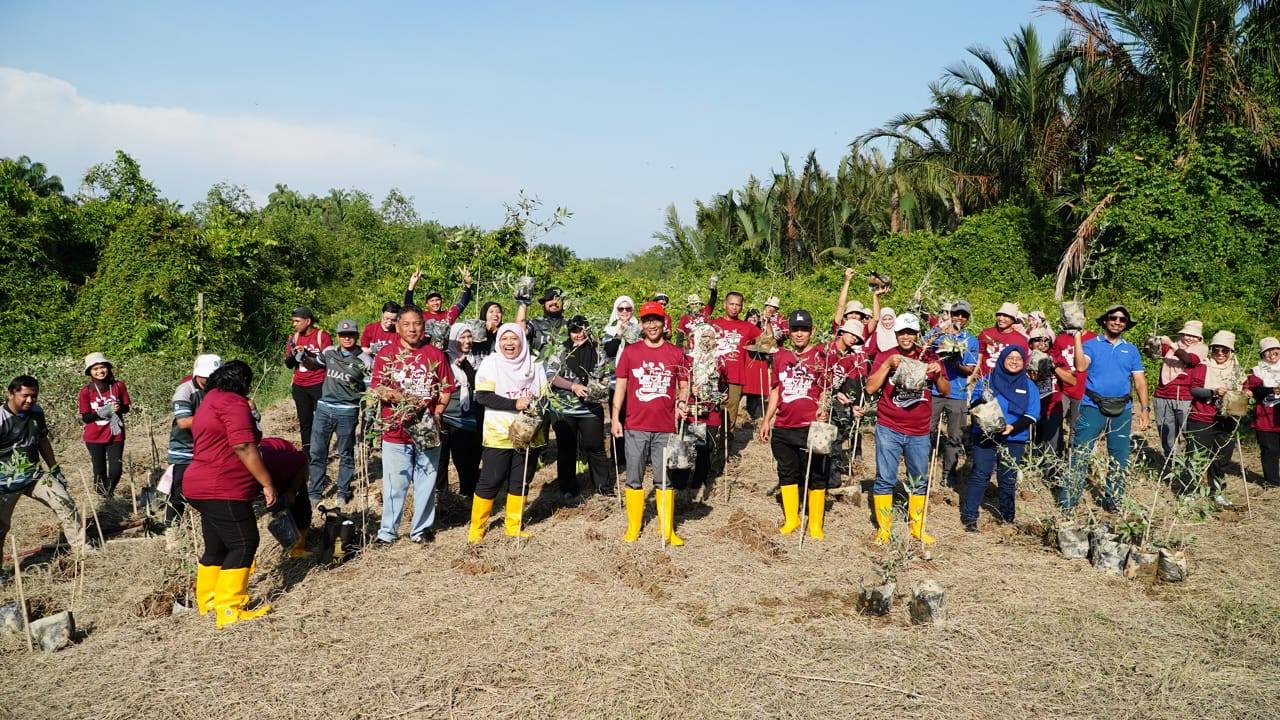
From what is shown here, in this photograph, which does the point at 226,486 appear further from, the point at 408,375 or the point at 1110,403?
the point at 1110,403

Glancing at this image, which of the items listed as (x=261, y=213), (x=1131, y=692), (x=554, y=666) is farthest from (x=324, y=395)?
(x=261, y=213)

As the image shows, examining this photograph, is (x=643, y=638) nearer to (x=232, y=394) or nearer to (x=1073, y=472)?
(x=232, y=394)

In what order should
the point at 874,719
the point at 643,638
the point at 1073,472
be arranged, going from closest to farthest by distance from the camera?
the point at 874,719
the point at 643,638
the point at 1073,472

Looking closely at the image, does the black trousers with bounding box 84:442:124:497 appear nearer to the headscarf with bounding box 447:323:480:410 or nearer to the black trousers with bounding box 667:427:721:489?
the headscarf with bounding box 447:323:480:410

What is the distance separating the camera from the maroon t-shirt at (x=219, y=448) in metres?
4.79

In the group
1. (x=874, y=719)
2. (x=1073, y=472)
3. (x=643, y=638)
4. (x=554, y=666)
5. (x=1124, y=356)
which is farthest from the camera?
(x=1124, y=356)

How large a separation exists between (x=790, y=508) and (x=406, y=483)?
10.5ft

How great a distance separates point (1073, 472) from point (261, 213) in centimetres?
2677

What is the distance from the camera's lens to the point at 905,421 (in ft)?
19.4

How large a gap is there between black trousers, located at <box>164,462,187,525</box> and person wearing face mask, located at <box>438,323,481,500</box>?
82.3 inches

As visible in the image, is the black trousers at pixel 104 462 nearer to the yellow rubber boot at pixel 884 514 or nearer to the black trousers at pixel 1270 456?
the yellow rubber boot at pixel 884 514

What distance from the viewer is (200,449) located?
484 cm

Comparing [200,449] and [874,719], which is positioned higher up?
[200,449]

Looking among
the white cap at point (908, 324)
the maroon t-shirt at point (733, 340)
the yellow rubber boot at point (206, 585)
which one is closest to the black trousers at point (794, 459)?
the white cap at point (908, 324)
